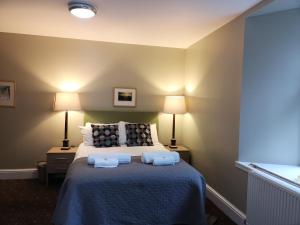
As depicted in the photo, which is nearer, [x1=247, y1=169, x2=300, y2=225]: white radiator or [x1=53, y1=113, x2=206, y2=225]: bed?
[x1=247, y1=169, x2=300, y2=225]: white radiator

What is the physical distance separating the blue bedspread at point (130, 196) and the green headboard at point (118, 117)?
5.06 ft

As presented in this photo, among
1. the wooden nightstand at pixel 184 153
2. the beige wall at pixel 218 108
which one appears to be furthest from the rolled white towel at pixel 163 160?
the wooden nightstand at pixel 184 153

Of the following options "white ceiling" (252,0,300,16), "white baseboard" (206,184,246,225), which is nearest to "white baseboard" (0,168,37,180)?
"white baseboard" (206,184,246,225)

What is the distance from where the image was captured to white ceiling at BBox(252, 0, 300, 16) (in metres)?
2.23

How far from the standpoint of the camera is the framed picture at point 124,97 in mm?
4206

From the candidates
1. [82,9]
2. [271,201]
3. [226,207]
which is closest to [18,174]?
[82,9]

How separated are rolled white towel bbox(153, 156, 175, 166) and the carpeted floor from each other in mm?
802

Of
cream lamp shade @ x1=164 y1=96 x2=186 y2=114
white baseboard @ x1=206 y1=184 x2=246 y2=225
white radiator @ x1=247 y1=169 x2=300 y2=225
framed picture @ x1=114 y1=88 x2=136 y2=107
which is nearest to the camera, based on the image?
white radiator @ x1=247 y1=169 x2=300 y2=225

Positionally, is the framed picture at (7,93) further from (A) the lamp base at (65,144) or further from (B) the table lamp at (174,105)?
(B) the table lamp at (174,105)

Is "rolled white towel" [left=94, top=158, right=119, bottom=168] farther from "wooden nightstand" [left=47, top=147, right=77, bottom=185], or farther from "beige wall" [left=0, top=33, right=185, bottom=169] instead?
"beige wall" [left=0, top=33, right=185, bottom=169]

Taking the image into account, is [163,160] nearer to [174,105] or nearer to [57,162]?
[174,105]

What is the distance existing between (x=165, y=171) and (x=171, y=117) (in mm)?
→ 2013

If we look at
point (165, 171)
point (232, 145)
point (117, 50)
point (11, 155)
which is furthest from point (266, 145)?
point (11, 155)

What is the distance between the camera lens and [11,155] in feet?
12.6
